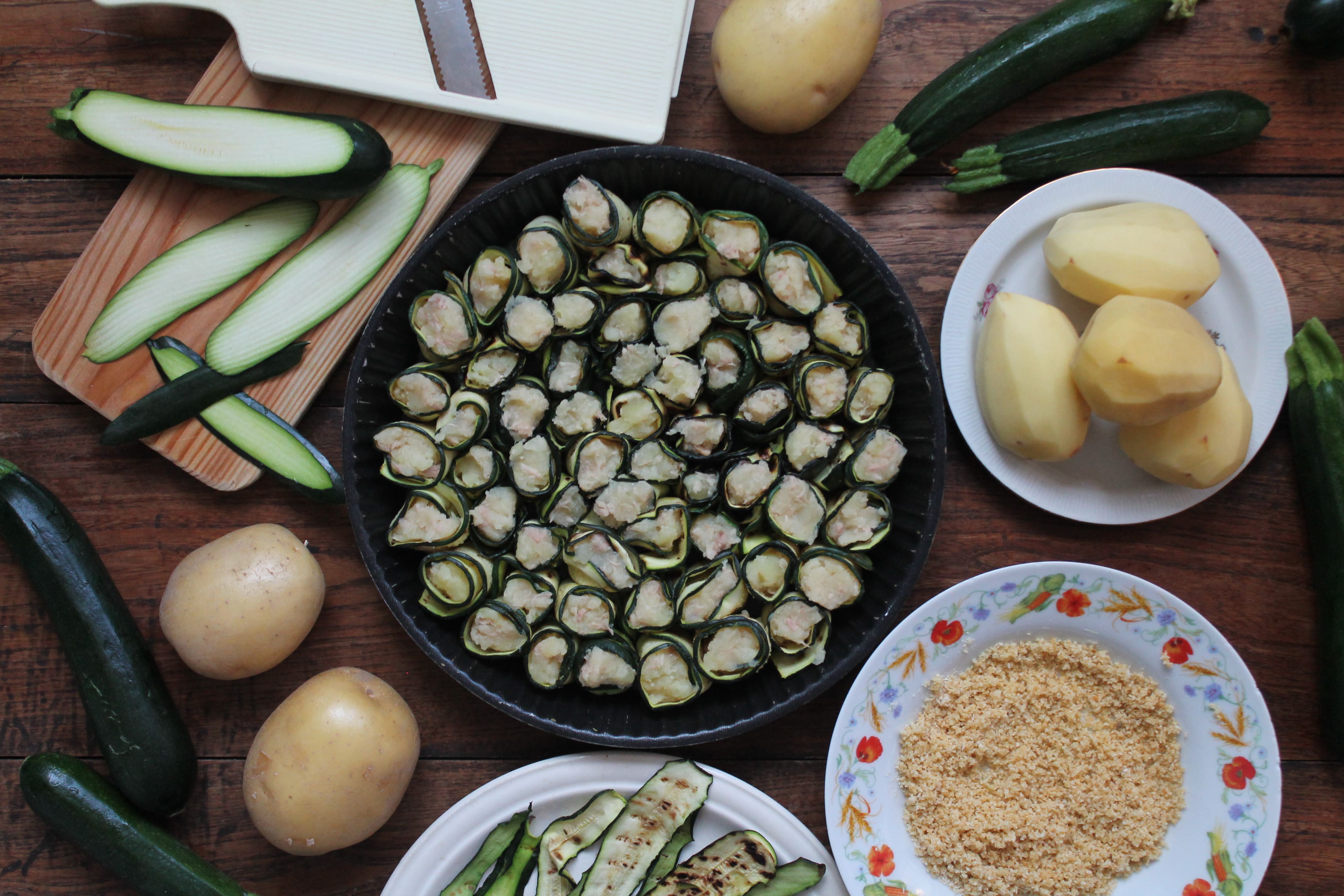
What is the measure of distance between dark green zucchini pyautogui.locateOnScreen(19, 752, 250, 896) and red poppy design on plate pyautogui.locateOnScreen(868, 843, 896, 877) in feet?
4.52

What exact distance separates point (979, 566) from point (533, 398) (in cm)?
107

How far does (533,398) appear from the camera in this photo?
5.79ft

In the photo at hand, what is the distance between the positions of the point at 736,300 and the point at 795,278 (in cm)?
13

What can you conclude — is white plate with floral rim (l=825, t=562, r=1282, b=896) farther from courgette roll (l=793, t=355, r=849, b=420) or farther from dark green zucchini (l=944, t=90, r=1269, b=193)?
dark green zucchini (l=944, t=90, r=1269, b=193)

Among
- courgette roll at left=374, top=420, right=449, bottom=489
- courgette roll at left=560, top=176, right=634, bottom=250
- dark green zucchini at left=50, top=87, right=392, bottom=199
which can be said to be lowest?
courgette roll at left=374, top=420, right=449, bottom=489

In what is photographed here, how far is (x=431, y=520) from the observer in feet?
5.75

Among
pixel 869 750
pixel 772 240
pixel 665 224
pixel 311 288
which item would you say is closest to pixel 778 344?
pixel 772 240

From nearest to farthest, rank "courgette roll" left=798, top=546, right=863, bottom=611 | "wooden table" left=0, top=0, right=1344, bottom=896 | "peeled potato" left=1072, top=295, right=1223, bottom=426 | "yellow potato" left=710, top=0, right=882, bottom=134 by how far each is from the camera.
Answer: "peeled potato" left=1072, top=295, right=1223, bottom=426 → "yellow potato" left=710, top=0, right=882, bottom=134 → "courgette roll" left=798, top=546, right=863, bottom=611 → "wooden table" left=0, top=0, right=1344, bottom=896

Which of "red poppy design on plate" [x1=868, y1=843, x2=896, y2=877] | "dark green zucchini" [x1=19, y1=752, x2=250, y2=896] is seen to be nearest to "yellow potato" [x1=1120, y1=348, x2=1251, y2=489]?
"red poppy design on plate" [x1=868, y1=843, x2=896, y2=877]

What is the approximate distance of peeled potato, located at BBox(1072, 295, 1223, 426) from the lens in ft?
5.00

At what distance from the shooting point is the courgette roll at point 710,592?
175 cm

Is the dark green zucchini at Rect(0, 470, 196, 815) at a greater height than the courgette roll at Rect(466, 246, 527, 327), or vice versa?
the courgette roll at Rect(466, 246, 527, 327)

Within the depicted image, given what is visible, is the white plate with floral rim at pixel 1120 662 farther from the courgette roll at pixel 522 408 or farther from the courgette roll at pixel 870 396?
the courgette roll at pixel 522 408

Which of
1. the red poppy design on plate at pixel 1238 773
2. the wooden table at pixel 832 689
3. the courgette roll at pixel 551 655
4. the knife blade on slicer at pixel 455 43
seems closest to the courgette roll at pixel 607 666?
the courgette roll at pixel 551 655
